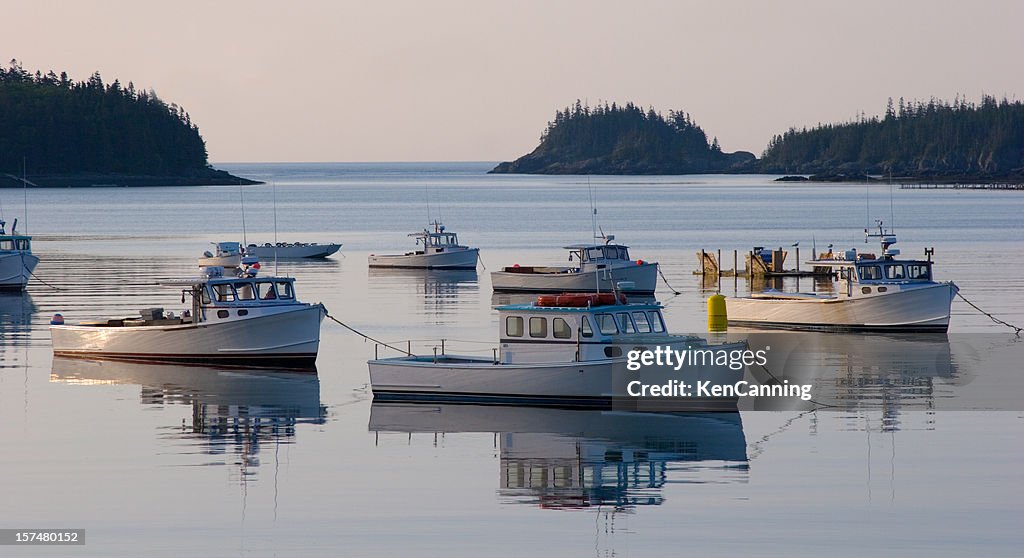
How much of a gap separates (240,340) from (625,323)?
43.3ft

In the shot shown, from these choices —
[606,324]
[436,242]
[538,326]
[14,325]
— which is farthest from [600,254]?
[606,324]

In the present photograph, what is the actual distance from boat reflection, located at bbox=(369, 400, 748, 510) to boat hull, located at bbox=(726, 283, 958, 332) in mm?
18078

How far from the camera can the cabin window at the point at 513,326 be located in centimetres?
3394

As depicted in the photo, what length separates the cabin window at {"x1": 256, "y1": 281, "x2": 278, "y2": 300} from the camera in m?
42.6

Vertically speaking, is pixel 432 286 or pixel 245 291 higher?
pixel 245 291

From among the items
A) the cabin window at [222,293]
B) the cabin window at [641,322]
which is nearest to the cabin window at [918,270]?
the cabin window at [641,322]

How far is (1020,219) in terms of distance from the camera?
150875 millimetres

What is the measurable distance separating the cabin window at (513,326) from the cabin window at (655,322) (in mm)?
2967

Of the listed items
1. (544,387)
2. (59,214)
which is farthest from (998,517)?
(59,214)

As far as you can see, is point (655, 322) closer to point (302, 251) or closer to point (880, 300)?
point (880, 300)

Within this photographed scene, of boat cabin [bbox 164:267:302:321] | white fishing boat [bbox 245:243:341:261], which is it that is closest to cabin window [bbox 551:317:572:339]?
boat cabin [bbox 164:267:302:321]

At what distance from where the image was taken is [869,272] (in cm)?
5078

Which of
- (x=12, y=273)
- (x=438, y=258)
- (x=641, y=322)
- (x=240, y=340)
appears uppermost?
(x=641, y=322)

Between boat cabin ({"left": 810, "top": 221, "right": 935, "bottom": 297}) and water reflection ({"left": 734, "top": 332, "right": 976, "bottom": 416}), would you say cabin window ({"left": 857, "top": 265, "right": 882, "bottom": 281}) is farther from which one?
water reflection ({"left": 734, "top": 332, "right": 976, "bottom": 416})
